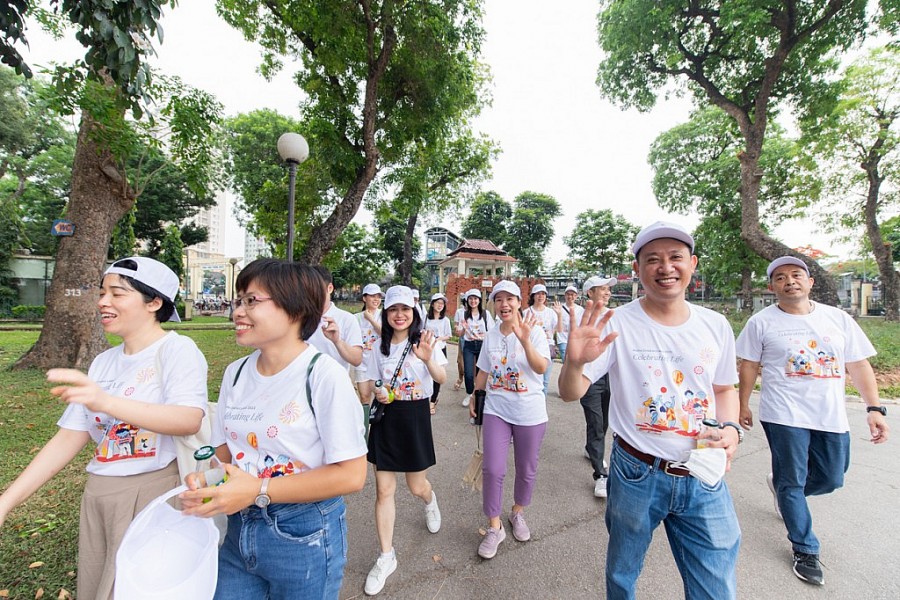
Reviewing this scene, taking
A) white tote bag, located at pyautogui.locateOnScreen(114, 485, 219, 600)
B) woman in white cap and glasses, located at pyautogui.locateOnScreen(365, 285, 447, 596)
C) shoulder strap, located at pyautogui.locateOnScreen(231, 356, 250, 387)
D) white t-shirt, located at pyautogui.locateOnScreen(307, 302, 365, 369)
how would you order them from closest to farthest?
white tote bag, located at pyautogui.locateOnScreen(114, 485, 219, 600) < shoulder strap, located at pyautogui.locateOnScreen(231, 356, 250, 387) < woman in white cap and glasses, located at pyautogui.locateOnScreen(365, 285, 447, 596) < white t-shirt, located at pyautogui.locateOnScreen(307, 302, 365, 369)

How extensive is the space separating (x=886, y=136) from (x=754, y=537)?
62.4 ft

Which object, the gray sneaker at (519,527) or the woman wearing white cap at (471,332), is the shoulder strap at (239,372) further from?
the woman wearing white cap at (471,332)

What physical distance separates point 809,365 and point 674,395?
1.68 m

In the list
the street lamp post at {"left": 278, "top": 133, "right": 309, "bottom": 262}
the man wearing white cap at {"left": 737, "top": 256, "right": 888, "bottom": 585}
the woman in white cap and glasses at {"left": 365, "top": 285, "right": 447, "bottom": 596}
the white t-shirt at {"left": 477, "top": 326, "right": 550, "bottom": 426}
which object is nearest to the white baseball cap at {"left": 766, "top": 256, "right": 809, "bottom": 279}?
the man wearing white cap at {"left": 737, "top": 256, "right": 888, "bottom": 585}

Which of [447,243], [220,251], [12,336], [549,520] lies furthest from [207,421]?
[220,251]

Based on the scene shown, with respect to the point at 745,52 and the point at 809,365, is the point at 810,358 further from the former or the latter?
the point at 745,52

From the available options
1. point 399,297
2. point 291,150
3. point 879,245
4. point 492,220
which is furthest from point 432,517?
point 492,220

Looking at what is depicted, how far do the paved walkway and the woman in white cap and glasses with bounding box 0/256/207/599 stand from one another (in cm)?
131

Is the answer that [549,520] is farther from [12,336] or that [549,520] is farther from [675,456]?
[12,336]

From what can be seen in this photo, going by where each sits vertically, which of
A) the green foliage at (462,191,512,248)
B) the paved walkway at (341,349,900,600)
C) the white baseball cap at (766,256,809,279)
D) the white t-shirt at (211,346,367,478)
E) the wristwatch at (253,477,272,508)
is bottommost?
the paved walkway at (341,349,900,600)

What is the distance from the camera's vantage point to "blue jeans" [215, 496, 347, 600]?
1.35 meters

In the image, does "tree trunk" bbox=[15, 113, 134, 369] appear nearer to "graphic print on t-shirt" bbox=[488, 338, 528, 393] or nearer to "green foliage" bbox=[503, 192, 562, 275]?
"graphic print on t-shirt" bbox=[488, 338, 528, 393]

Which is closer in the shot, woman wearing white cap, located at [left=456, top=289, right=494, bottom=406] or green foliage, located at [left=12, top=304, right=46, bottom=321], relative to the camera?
woman wearing white cap, located at [left=456, top=289, right=494, bottom=406]

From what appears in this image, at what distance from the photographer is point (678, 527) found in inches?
65.1
